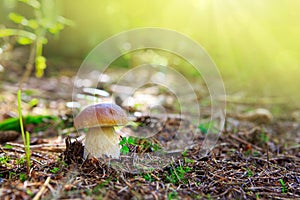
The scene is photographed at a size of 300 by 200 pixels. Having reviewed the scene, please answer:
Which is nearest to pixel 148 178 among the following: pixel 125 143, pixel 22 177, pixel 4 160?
pixel 125 143

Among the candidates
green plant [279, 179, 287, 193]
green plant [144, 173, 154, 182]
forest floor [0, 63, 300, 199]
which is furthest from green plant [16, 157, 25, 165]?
A: green plant [279, 179, 287, 193]

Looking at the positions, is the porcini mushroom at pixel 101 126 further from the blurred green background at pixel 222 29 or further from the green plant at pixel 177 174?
the blurred green background at pixel 222 29

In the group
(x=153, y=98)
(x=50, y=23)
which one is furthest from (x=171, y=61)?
(x=50, y=23)

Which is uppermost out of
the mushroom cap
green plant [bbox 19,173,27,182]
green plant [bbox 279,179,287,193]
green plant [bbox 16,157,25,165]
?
the mushroom cap

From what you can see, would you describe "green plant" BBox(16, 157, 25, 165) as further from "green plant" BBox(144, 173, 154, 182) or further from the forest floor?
"green plant" BBox(144, 173, 154, 182)

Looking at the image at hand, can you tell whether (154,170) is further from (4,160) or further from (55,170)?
(4,160)

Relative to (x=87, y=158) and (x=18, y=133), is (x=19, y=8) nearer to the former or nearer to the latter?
(x=18, y=133)
